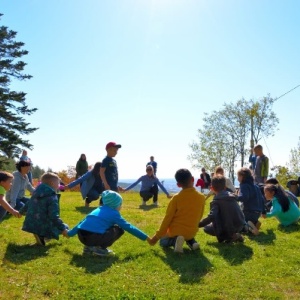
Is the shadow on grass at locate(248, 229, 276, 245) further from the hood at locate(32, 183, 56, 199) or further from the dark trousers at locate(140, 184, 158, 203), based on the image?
the dark trousers at locate(140, 184, 158, 203)

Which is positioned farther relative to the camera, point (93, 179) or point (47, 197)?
point (93, 179)

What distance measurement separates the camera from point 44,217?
Answer: 678cm

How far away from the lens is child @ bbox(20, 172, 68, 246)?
6.71m

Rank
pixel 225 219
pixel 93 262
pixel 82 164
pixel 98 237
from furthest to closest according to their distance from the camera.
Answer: pixel 82 164, pixel 225 219, pixel 98 237, pixel 93 262

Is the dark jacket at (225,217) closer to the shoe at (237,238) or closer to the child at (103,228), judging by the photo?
the shoe at (237,238)

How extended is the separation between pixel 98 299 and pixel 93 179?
8.44m

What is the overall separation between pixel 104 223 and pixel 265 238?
3591 millimetres

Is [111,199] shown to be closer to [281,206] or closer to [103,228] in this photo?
[103,228]

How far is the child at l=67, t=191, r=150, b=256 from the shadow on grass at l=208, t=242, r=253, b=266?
1.39 m

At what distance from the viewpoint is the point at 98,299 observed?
4410 mm

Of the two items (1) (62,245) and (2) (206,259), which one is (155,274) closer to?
(2) (206,259)

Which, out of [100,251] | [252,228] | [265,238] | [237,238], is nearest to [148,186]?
[252,228]

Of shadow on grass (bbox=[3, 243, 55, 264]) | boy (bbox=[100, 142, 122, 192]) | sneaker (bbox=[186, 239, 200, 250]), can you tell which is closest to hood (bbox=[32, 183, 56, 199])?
shadow on grass (bbox=[3, 243, 55, 264])

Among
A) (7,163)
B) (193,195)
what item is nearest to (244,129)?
(7,163)
